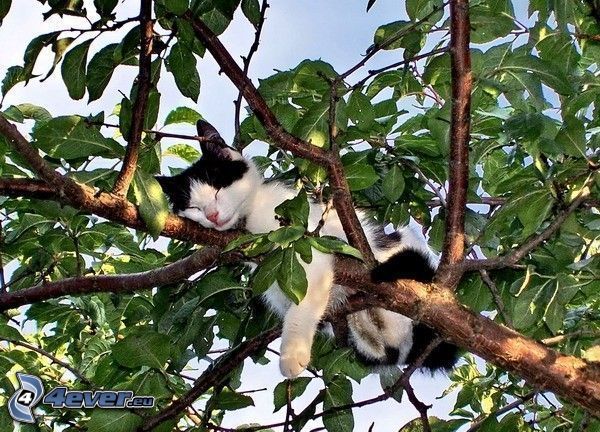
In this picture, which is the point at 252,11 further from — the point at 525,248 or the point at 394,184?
the point at 525,248

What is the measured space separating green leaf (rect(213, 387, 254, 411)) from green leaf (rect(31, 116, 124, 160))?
1104 mm

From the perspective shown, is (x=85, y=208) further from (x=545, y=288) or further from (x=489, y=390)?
(x=489, y=390)

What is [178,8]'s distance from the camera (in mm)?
1780

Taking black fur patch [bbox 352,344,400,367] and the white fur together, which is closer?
the white fur

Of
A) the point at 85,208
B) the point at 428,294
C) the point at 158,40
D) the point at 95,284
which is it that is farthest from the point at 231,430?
the point at 158,40

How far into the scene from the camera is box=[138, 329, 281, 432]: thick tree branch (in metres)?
2.35

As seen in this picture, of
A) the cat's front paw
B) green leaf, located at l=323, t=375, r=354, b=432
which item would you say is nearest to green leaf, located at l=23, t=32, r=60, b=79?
the cat's front paw

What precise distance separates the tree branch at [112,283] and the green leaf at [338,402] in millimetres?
982

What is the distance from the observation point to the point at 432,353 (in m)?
3.11

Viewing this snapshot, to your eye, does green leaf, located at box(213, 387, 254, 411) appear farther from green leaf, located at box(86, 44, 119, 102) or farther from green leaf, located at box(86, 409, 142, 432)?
green leaf, located at box(86, 44, 119, 102)

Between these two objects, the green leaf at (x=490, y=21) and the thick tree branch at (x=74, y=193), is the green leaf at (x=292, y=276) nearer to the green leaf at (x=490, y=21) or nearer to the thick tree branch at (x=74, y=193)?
the thick tree branch at (x=74, y=193)

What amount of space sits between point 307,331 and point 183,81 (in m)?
1.15

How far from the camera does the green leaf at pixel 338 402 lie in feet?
9.26

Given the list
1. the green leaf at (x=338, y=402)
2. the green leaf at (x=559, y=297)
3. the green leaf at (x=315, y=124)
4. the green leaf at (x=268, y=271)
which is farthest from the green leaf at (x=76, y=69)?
the green leaf at (x=559, y=297)
